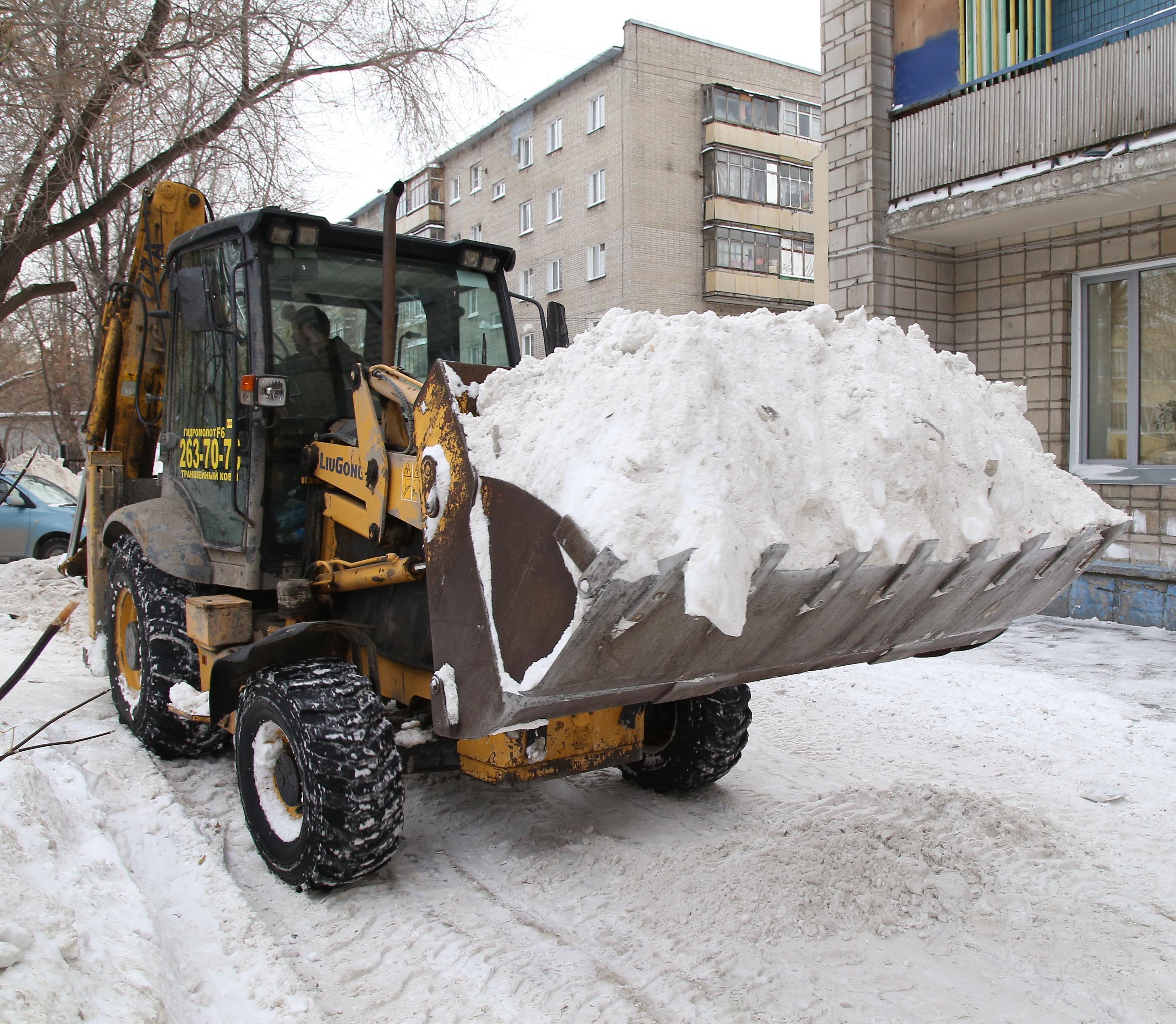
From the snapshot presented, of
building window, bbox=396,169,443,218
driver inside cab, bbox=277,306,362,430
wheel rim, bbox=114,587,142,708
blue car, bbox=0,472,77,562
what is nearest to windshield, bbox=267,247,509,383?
driver inside cab, bbox=277,306,362,430

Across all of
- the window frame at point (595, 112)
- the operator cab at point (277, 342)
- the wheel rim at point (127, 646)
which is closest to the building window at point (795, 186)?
the window frame at point (595, 112)

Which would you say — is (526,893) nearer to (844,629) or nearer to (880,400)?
(844,629)

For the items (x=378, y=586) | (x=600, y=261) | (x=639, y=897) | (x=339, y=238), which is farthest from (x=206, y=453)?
(x=600, y=261)

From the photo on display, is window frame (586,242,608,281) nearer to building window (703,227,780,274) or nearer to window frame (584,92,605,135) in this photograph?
building window (703,227,780,274)

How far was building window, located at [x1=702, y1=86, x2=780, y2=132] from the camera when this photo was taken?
28.4 m

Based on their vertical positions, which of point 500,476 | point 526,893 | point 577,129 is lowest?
point 526,893

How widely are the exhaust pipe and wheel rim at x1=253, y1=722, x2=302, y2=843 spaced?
5.20ft

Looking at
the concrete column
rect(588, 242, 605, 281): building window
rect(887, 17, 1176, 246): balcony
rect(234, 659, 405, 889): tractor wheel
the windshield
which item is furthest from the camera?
rect(588, 242, 605, 281): building window

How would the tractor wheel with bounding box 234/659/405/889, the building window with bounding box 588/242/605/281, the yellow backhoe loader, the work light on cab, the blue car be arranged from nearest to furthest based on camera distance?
1. the yellow backhoe loader
2. the tractor wheel with bounding box 234/659/405/889
3. the work light on cab
4. the blue car
5. the building window with bounding box 588/242/605/281

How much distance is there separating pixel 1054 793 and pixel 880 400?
2776mm

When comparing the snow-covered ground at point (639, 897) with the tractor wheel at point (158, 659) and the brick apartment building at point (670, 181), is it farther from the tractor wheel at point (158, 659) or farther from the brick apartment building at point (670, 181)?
the brick apartment building at point (670, 181)

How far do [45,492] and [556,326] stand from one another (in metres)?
11.5

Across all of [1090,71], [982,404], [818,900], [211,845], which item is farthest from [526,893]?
[1090,71]

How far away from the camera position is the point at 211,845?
408 centimetres
